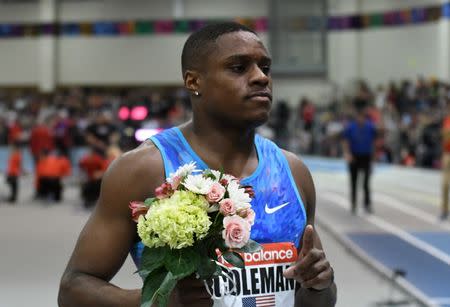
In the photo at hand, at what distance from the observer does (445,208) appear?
45.6 feet

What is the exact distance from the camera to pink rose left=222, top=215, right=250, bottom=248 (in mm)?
2549

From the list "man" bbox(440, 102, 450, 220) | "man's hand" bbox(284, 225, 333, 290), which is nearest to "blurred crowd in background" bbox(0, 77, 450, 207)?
"man" bbox(440, 102, 450, 220)

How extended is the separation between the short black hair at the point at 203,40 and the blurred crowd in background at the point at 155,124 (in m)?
10.9

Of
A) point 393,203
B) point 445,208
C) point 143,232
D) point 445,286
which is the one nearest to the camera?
point 143,232

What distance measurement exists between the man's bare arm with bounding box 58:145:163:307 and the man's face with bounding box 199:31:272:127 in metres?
0.31

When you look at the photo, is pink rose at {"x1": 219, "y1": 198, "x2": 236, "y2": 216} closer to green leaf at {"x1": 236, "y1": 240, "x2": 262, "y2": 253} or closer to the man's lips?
green leaf at {"x1": 236, "y1": 240, "x2": 262, "y2": 253}

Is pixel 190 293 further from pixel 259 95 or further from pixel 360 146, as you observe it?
Result: pixel 360 146

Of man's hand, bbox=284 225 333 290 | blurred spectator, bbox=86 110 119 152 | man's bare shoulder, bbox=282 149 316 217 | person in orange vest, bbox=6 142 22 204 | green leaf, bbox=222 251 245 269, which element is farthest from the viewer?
person in orange vest, bbox=6 142 22 204

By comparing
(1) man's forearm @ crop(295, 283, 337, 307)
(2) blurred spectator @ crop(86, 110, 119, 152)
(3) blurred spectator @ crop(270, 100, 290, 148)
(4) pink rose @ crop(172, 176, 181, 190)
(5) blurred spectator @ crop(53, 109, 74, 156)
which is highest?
(4) pink rose @ crop(172, 176, 181, 190)

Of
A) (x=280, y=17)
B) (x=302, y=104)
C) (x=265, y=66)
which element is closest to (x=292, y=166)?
(x=265, y=66)

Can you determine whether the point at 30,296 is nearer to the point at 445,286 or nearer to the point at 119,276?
the point at 119,276

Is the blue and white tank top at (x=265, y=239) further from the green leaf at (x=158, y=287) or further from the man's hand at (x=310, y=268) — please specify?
the green leaf at (x=158, y=287)

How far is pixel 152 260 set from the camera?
2584 mm

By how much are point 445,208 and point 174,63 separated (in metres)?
28.2
